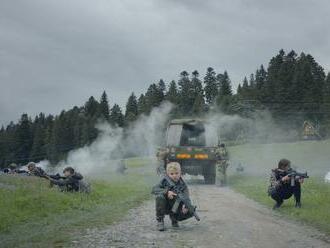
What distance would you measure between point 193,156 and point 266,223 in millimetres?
17338

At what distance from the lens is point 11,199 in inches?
658

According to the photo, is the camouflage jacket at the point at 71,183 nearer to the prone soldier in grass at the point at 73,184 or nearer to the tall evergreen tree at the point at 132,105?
Answer: the prone soldier in grass at the point at 73,184

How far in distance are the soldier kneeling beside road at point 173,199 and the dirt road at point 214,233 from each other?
0.92 ft

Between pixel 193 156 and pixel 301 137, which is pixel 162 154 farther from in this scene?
pixel 301 137

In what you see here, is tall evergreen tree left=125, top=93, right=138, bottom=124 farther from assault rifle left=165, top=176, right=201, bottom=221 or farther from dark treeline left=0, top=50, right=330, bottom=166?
assault rifle left=165, top=176, right=201, bottom=221

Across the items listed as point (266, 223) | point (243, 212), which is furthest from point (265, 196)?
point (266, 223)

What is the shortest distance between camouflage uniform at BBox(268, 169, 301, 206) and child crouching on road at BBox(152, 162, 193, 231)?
190 inches

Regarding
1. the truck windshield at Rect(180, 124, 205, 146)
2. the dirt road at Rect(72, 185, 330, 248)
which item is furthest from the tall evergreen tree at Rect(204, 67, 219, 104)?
the dirt road at Rect(72, 185, 330, 248)

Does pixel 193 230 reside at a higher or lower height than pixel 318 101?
lower

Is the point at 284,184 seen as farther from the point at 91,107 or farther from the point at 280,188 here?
the point at 91,107

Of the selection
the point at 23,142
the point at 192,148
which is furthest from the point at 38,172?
the point at 23,142

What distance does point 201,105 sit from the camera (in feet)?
418

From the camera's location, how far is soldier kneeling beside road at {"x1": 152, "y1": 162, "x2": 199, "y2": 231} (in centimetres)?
1172

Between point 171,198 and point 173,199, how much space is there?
15cm
